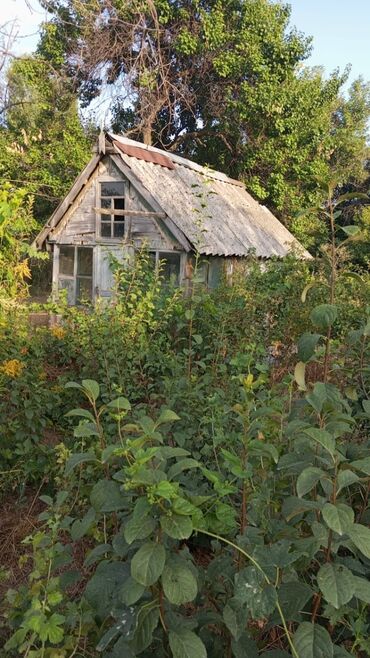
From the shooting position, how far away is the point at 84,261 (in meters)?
13.1

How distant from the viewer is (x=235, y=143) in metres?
20.6

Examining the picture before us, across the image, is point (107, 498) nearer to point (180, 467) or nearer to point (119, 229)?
point (180, 467)

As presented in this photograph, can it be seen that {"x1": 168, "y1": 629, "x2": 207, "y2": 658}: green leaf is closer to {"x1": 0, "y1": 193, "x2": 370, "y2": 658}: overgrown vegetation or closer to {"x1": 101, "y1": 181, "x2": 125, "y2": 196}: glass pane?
{"x1": 0, "y1": 193, "x2": 370, "y2": 658}: overgrown vegetation

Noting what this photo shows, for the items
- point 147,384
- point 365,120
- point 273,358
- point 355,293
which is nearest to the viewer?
point 147,384

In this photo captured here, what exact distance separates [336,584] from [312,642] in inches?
6.5

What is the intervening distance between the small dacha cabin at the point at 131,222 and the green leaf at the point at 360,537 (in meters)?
9.29

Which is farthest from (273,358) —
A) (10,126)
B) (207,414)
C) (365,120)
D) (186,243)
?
(365,120)

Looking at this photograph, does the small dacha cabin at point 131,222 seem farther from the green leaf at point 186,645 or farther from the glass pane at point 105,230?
the green leaf at point 186,645

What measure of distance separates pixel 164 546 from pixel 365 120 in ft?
96.4

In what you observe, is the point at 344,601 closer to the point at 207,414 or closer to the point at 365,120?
the point at 207,414

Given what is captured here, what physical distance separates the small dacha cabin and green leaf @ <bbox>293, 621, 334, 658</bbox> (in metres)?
9.35

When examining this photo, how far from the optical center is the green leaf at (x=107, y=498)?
4.64ft

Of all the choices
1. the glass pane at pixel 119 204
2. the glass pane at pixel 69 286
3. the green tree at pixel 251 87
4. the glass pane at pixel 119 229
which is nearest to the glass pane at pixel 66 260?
the glass pane at pixel 69 286

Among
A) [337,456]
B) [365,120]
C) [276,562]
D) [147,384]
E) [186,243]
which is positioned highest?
[365,120]
